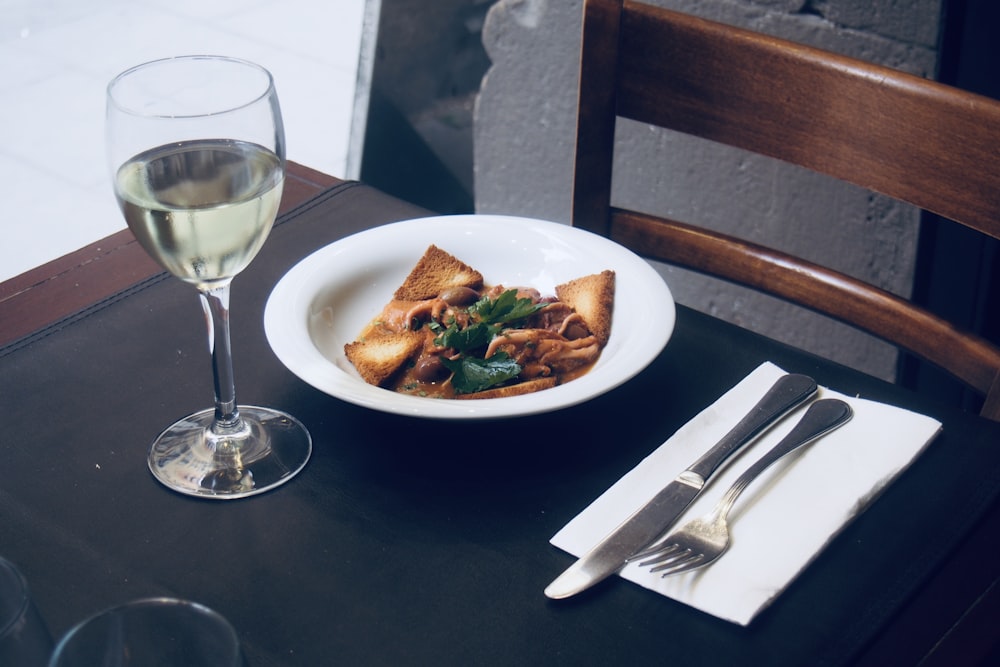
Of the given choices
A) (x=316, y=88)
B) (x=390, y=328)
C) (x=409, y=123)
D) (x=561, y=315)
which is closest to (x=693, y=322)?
(x=561, y=315)

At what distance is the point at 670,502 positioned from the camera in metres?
0.67

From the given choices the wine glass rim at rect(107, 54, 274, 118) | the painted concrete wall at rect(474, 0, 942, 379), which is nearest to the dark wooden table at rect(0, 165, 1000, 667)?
the wine glass rim at rect(107, 54, 274, 118)

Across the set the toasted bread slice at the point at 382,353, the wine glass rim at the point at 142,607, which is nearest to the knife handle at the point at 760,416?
the toasted bread slice at the point at 382,353

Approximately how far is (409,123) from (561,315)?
184 centimetres

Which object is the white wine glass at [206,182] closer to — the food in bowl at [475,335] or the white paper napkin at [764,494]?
the food in bowl at [475,335]

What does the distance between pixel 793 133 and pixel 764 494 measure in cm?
49

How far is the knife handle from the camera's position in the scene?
0.70 meters

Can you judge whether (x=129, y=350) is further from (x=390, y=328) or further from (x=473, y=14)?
(x=473, y=14)

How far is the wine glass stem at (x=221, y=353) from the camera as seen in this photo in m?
0.71

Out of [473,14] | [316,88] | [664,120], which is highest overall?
[664,120]

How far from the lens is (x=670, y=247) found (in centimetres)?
115

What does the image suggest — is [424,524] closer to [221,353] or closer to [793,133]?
[221,353]

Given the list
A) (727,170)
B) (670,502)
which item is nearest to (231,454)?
(670,502)

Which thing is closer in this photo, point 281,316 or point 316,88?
point 281,316
